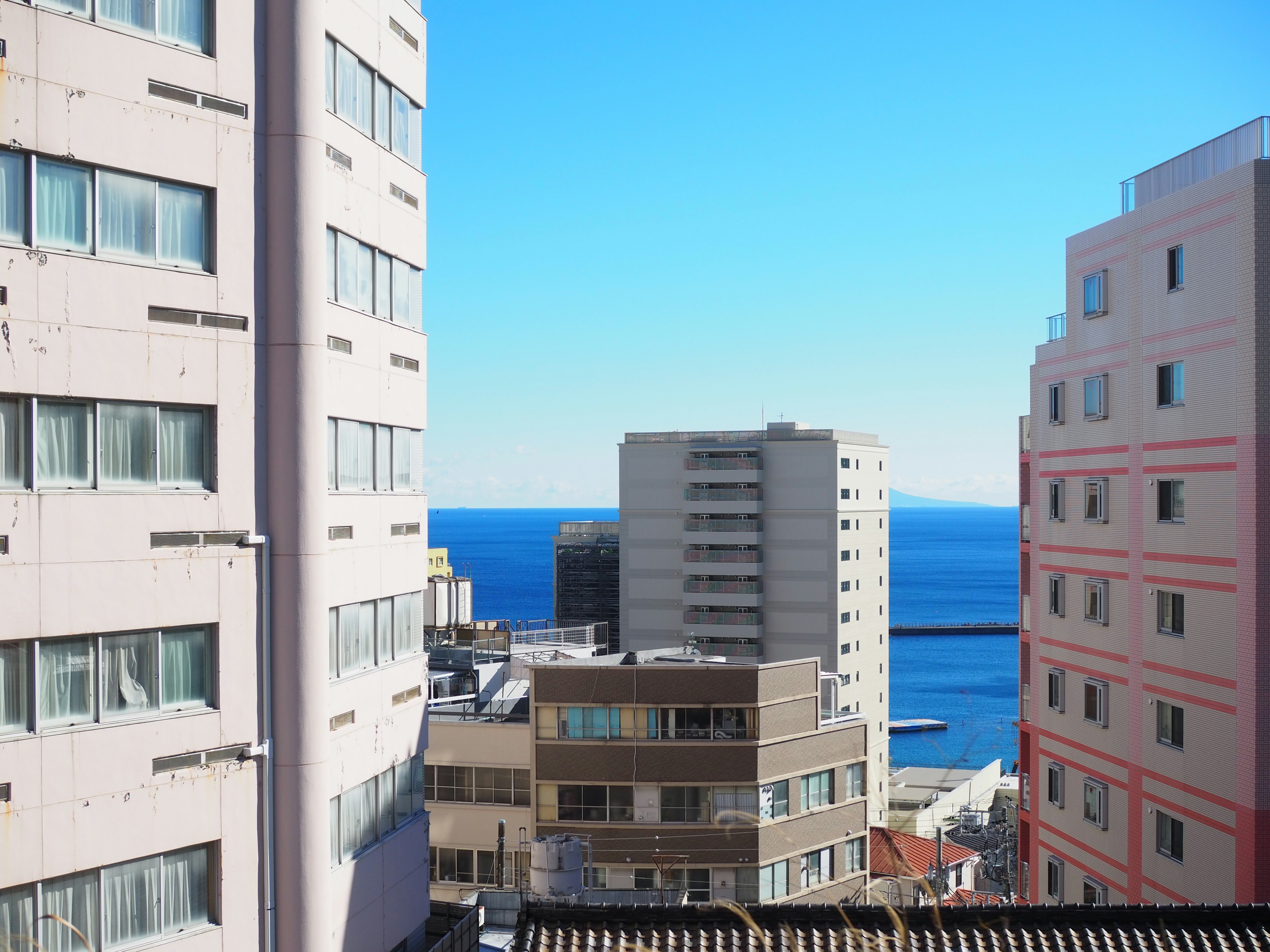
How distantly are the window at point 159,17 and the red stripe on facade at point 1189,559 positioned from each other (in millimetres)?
24843

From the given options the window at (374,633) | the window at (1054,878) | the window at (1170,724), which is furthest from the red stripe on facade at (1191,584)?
the window at (374,633)

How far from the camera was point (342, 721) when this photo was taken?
19.8 metres

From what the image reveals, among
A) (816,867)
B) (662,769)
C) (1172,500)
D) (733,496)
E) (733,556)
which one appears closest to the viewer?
(1172,500)

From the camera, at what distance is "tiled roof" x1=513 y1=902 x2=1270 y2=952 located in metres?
17.1

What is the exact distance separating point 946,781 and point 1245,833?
74.6 metres

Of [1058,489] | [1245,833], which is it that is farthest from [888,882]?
[1245,833]

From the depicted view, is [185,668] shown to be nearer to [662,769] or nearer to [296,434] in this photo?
[296,434]

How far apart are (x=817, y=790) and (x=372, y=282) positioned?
28.0 meters

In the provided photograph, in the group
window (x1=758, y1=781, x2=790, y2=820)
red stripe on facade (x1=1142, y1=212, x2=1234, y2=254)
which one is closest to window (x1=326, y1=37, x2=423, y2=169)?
red stripe on facade (x1=1142, y1=212, x2=1234, y2=254)

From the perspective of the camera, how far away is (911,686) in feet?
553

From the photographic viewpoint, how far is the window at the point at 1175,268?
29797mm

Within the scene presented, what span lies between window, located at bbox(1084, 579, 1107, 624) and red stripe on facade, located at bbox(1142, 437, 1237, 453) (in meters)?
4.71

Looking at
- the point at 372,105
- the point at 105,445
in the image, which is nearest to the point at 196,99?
the point at 372,105

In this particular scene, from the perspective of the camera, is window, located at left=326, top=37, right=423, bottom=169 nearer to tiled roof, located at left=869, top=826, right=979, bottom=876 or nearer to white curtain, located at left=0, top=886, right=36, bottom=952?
white curtain, located at left=0, top=886, right=36, bottom=952
